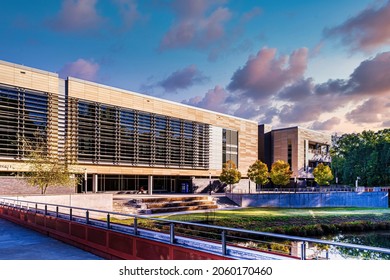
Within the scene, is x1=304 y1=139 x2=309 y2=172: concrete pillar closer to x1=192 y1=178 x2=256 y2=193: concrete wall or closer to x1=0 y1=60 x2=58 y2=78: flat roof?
x1=192 y1=178 x2=256 y2=193: concrete wall

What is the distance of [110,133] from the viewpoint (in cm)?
4050

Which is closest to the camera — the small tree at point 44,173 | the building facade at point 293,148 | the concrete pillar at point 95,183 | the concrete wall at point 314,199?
the small tree at point 44,173

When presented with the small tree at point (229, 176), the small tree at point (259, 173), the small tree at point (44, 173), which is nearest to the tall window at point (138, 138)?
the small tree at point (229, 176)

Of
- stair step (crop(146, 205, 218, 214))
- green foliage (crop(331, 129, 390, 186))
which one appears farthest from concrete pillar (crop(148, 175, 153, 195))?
green foliage (crop(331, 129, 390, 186))

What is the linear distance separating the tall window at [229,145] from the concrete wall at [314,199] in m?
12.8

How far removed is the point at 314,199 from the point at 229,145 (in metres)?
15.2

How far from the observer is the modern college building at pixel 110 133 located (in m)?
32.5

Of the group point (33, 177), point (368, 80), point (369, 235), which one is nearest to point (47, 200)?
point (33, 177)

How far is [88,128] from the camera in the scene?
3825 centimetres

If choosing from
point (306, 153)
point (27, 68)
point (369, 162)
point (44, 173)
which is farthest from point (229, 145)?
point (44, 173)

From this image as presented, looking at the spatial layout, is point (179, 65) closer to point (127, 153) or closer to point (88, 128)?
point (88, 128)

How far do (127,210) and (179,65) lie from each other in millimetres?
18368

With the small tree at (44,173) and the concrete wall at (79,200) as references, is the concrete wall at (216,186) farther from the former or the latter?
the small tree at (44,173)

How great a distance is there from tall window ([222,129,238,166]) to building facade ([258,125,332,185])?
15.1m
